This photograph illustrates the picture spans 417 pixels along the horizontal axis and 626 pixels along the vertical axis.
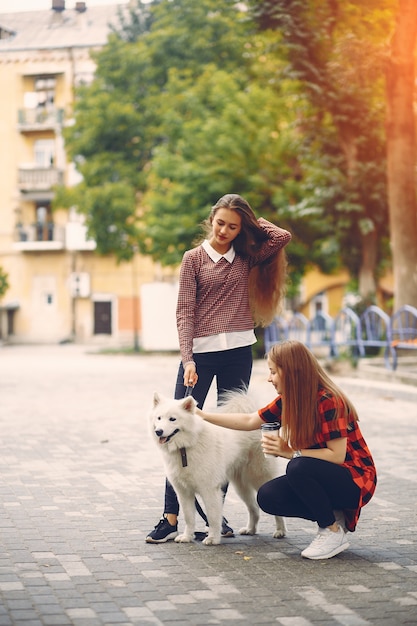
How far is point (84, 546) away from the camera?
647cm

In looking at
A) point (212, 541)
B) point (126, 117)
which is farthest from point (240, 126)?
point (212, 541)

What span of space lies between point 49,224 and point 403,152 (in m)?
35.2

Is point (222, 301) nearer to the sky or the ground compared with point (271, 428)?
nearer to the sky

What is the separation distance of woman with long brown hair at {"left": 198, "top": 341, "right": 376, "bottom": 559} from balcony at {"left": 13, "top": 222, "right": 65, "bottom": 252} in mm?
47824

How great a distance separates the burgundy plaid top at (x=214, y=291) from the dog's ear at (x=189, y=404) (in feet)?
1.93

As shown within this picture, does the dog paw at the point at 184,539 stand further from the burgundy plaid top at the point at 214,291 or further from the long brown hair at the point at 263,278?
the long brown hair at the point at 263,278

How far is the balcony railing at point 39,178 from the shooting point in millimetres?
52844

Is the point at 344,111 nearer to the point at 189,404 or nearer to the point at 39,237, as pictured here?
the point at 189,404

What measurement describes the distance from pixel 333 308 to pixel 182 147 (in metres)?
17.8

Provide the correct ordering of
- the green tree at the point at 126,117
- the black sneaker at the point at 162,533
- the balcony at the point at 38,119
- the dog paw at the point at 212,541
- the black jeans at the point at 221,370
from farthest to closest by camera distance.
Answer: the balcony at the point at 38,119
the green tree at the point at 126,117
the black jeans at the point at 221,370
the black sneaker at the point at 162,533
the dog paw at the point at 212,541

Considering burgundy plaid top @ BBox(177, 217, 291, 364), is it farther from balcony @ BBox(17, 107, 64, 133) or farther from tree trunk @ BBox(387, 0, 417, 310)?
balcony @ BBox(17, 107, 64, 133)

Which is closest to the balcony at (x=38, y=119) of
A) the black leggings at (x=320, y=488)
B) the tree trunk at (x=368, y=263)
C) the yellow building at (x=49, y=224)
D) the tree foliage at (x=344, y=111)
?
the yellow building at (x=49, y=224)

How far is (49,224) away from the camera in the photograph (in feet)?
177

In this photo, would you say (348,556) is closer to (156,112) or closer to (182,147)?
(182,147)
